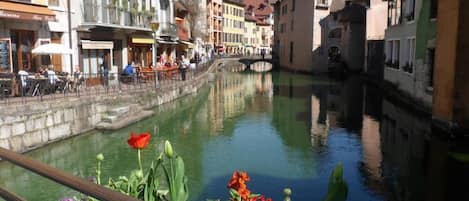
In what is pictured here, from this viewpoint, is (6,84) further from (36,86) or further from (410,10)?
(410,10)

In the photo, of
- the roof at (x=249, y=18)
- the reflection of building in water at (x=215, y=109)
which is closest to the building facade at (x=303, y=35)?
the reflection of building in water at (x=215, y=109)

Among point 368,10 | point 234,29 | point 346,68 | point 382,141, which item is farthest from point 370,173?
point 234,29

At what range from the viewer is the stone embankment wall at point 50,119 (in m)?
12.7

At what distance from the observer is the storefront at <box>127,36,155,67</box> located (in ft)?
93.5

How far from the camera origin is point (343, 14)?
45250 mm

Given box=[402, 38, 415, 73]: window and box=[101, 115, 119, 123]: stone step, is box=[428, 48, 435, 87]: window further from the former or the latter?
box=[101, 115, 119, 123]: stone step

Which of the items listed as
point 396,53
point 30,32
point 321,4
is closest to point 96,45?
point 30,32

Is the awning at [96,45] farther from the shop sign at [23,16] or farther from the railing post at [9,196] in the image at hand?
the railing post at [9,196]

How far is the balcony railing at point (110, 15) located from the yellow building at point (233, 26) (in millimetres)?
57398

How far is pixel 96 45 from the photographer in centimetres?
2308

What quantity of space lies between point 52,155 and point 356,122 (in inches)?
497

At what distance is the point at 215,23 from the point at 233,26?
1074cm

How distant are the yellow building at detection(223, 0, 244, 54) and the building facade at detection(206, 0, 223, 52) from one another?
245 cm

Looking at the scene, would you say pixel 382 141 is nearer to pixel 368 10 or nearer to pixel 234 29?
pixel 368 10
